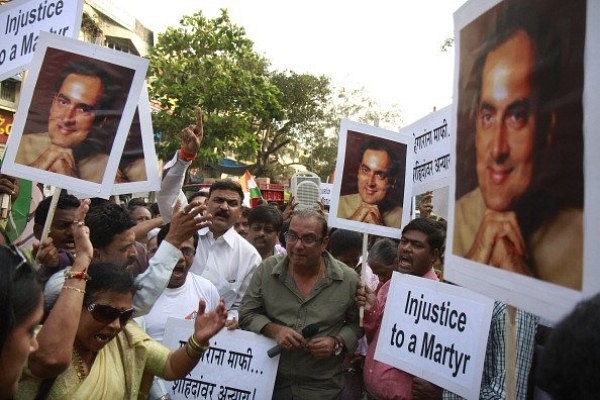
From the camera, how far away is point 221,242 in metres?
4.46

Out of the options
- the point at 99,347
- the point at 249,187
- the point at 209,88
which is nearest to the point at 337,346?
the point at 99,347

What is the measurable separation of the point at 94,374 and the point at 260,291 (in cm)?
134

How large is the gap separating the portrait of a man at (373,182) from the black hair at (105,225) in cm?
147

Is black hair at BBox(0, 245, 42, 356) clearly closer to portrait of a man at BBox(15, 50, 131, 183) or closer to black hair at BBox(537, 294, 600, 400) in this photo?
black hair at BBox(537, 294, 600, 400)

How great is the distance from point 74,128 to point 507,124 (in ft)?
7.97

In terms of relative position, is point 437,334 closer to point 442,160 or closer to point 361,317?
point 361,317

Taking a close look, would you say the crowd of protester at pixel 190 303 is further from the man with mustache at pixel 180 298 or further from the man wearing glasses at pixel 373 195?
the man wearing glasses at pixel 373 195

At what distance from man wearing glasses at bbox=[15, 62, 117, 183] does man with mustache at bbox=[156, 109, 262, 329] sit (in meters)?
0.76

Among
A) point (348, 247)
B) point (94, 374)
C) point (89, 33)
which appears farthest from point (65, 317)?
point (89, 33)

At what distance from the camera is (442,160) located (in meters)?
4.82

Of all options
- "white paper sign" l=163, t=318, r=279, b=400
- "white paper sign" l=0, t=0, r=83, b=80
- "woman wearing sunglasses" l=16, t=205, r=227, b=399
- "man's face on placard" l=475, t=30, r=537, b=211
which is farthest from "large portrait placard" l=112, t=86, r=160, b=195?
"man's face on placard" l=475, t=30, r=537, b=211

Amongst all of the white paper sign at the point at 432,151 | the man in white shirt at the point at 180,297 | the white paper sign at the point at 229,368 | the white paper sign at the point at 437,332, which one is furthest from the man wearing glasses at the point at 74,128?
the white paper sign at the point at 432,151

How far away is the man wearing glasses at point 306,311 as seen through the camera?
3.38 metres

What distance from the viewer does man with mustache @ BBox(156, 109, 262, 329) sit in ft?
13.8
